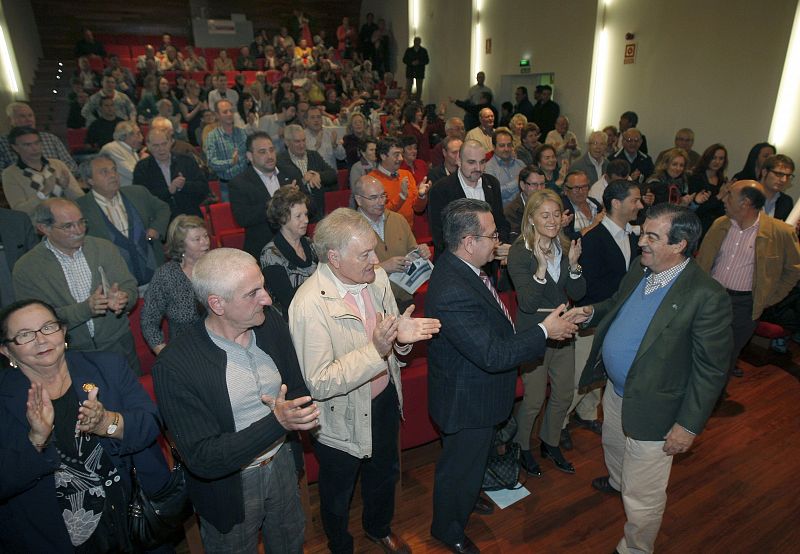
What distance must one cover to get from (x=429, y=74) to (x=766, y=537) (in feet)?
43.5

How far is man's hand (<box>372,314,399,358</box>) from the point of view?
1784mm

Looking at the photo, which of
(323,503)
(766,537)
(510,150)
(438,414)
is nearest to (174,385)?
(323,503)

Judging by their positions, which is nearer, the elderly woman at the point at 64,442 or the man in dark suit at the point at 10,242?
the elderly woman at the point at 64,442

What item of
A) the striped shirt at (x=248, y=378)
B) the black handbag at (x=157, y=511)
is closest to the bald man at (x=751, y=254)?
the striped shirt at (x=248, y=378)

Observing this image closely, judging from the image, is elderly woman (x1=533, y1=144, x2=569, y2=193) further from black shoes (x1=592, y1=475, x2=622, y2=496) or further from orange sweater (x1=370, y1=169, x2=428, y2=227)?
black shoes (x1=592, y1=475, x2=622, y2=496)

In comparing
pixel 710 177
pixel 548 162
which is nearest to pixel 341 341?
pixel 548 162

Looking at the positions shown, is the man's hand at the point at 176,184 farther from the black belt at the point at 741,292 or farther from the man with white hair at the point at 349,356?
the black belt at the point at 741,292

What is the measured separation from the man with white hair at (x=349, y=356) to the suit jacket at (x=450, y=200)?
5.21 feet

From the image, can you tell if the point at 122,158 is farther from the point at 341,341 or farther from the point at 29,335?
the point at 341,341

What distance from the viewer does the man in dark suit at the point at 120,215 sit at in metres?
3.28

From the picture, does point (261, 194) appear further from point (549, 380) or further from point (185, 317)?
point (549, 380)

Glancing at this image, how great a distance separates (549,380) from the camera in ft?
10.0

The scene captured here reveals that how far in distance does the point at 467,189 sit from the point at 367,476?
7.51ft

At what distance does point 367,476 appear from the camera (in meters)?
2.27
